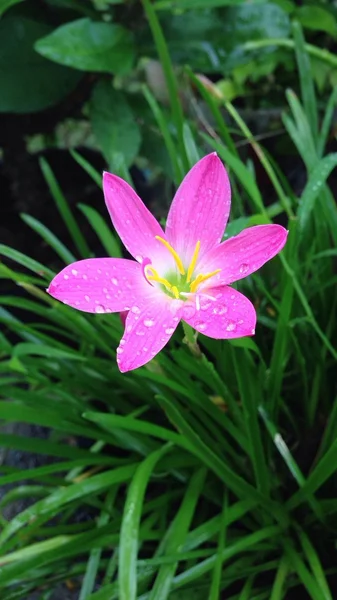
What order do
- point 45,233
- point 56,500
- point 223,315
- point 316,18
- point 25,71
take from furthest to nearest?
point 316,18, point 25,71, point 45,233, point 56,500, point 223,315

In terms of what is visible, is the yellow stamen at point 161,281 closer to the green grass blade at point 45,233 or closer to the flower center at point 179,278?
the flower center at point 179,278

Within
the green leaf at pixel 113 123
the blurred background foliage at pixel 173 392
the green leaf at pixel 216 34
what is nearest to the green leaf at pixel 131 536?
the blurred background foliage at pixel 173 392

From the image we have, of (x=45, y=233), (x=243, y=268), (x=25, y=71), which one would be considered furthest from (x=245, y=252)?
(x=25, y=71)

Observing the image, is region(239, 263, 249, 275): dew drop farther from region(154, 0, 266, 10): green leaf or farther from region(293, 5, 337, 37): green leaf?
region(293, 5, 337, 37): green leaf

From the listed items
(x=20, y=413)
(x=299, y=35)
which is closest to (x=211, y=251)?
(x=20, y=413)

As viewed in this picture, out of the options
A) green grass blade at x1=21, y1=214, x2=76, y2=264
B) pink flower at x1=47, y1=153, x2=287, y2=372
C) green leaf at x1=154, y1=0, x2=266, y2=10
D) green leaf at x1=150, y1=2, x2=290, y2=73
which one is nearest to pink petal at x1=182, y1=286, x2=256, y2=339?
pink flower at x1=47, y1=153, x2=287, y2=372

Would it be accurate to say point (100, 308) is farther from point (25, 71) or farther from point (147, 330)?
point (25, 71)

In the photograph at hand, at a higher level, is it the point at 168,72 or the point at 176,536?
the point at 168,72
